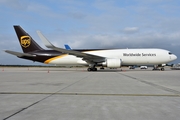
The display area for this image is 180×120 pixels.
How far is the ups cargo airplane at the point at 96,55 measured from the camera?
25817 millimetres

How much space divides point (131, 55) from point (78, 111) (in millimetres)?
23088

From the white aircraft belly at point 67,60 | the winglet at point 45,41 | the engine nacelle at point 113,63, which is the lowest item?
the engine nacelle at point 113,63

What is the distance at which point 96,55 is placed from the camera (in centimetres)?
2689

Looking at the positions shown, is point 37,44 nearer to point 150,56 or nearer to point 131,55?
point 131,55

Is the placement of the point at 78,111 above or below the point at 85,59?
below

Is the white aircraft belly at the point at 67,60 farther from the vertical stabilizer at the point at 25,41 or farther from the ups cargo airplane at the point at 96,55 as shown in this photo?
the vertical stabilizer at the point at 25,41

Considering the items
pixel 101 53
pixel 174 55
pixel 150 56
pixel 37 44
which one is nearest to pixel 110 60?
pixel 101 53

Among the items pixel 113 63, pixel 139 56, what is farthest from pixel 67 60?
pixel 139 56

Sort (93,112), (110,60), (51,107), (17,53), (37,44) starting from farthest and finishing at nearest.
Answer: (37,44) < (17,53) < (110,60) < (51,107) < (93,112)

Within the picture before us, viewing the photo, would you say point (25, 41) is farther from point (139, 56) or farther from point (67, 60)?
point (139, 56)

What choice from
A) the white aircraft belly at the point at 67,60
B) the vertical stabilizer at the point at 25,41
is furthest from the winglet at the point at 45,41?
the white aircraft belly at the point at 67,60

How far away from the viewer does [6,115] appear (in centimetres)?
394

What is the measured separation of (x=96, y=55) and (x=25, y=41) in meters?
11.1

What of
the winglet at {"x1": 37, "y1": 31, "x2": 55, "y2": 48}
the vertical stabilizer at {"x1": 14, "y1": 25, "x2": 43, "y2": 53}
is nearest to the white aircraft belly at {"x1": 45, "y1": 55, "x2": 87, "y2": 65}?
the vertical stabilizer at {"x1": 14, "y1": 25, "x2": 43, "y2": 53}
